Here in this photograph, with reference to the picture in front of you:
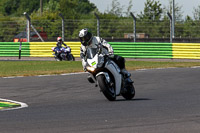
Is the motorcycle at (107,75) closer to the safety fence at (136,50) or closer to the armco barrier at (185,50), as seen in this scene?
the safety fence at (136,50)

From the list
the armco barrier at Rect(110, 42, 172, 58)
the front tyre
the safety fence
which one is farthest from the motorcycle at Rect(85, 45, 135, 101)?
the armco barrier at Rect(110, 42, 172, 58)

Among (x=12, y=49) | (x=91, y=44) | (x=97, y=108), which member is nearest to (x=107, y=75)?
(x=91, y=44)

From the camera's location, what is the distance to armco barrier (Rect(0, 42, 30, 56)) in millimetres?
29109

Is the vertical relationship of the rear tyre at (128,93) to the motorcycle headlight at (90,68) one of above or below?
below

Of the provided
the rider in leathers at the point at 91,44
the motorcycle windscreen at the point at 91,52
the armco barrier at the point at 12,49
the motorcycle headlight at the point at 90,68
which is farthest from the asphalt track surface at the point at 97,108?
the armco barrier at the point at 12,49

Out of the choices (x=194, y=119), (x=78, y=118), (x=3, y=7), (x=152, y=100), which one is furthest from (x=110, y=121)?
(x=3, y=7)

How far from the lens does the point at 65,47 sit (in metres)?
26.9

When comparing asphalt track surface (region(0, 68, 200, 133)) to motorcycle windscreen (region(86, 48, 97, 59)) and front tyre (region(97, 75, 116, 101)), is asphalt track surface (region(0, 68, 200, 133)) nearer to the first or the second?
front tyre (region(97, 75, 116, 101))

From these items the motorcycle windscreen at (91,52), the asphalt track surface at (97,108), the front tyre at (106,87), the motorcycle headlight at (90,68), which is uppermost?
the motorcycle windscreen at (91,52)

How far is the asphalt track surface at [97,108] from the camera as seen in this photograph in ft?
22.2

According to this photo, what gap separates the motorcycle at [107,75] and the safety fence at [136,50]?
1558 centimetres

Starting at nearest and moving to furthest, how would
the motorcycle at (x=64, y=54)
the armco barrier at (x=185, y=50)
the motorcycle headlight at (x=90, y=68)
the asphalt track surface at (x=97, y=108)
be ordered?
the asphalt track surface at (x=97, y=108) → the motorcycle headlight at (x=90, y=68) → the armco barrier at (x=185, y=50) → the motorcycle at (x=64, y=54)

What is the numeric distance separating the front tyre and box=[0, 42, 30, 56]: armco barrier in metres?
19.5

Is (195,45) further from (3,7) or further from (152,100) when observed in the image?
(3,7)
